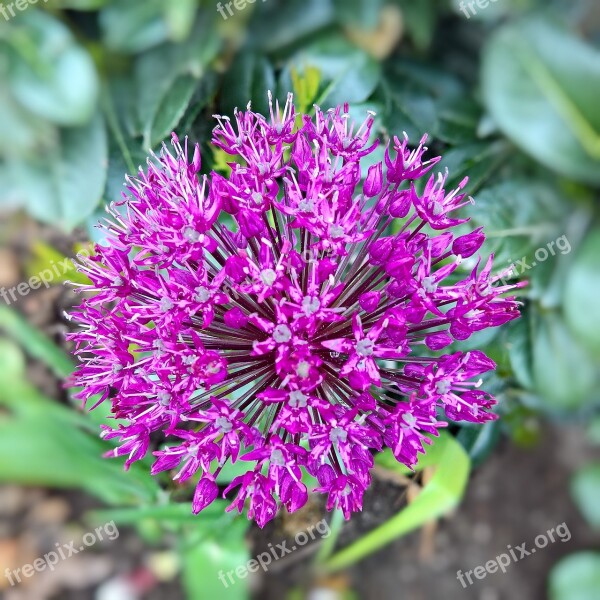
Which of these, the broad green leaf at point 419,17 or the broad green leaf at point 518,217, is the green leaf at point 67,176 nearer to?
the broad green leaf at point 518,217

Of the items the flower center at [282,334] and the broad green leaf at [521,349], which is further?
the broad green leaf at [521,349]

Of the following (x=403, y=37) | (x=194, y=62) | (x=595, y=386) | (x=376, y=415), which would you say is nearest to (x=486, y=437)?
(x=595, y=386)

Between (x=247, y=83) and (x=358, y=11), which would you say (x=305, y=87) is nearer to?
(x=247, y=83)

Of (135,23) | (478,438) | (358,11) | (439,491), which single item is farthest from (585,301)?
(135,23)

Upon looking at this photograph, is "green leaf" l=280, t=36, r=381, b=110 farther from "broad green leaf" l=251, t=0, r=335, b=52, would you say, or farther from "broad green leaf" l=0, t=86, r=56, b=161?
"broad green leaf" l=0, t=86, r=56, b=161

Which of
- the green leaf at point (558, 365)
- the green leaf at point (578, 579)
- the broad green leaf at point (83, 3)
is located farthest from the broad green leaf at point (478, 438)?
the broad green leaf at point (83, 3)

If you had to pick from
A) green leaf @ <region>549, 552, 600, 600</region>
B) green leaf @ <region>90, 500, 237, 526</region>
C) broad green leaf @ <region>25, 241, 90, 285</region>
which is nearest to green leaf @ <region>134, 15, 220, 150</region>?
broad green leaf @ <region>25, 241, 90, 285</region>

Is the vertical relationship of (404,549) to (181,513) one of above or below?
below
